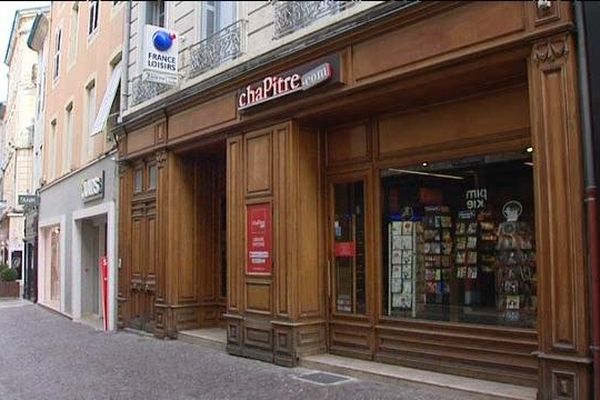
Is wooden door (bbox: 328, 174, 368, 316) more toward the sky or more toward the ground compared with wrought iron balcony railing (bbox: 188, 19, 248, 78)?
more toward the ground

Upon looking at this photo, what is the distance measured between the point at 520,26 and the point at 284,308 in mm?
4373

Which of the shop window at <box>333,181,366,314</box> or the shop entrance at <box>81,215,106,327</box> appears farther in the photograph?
the shop entrance at <box>81,215,106,327</box>

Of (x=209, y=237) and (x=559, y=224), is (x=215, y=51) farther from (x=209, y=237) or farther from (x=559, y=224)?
(x=559, y=224)

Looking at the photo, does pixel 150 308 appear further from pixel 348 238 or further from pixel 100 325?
pixel 348 238

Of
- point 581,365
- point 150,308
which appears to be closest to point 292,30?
point 581,365

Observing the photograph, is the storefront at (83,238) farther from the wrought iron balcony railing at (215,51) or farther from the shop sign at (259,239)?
the shop sign at (259,239)

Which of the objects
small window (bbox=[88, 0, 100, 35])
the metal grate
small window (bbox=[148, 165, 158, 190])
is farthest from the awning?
the metal grate

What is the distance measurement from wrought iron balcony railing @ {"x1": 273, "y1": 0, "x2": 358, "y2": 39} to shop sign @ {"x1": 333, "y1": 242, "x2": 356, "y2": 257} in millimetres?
2710

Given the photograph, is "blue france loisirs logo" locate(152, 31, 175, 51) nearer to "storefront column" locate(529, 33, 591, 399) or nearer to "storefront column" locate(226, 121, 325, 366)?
"storefront column" locate(226, 121, 325, 366)

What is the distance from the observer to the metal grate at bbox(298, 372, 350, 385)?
23.5 ft

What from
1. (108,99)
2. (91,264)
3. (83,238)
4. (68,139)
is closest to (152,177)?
(108,99)

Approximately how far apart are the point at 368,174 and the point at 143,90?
18.2 ft

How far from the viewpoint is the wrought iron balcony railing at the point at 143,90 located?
1116 centimetres

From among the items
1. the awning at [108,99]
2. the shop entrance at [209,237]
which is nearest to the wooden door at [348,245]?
the shop entrance at [209,237]
